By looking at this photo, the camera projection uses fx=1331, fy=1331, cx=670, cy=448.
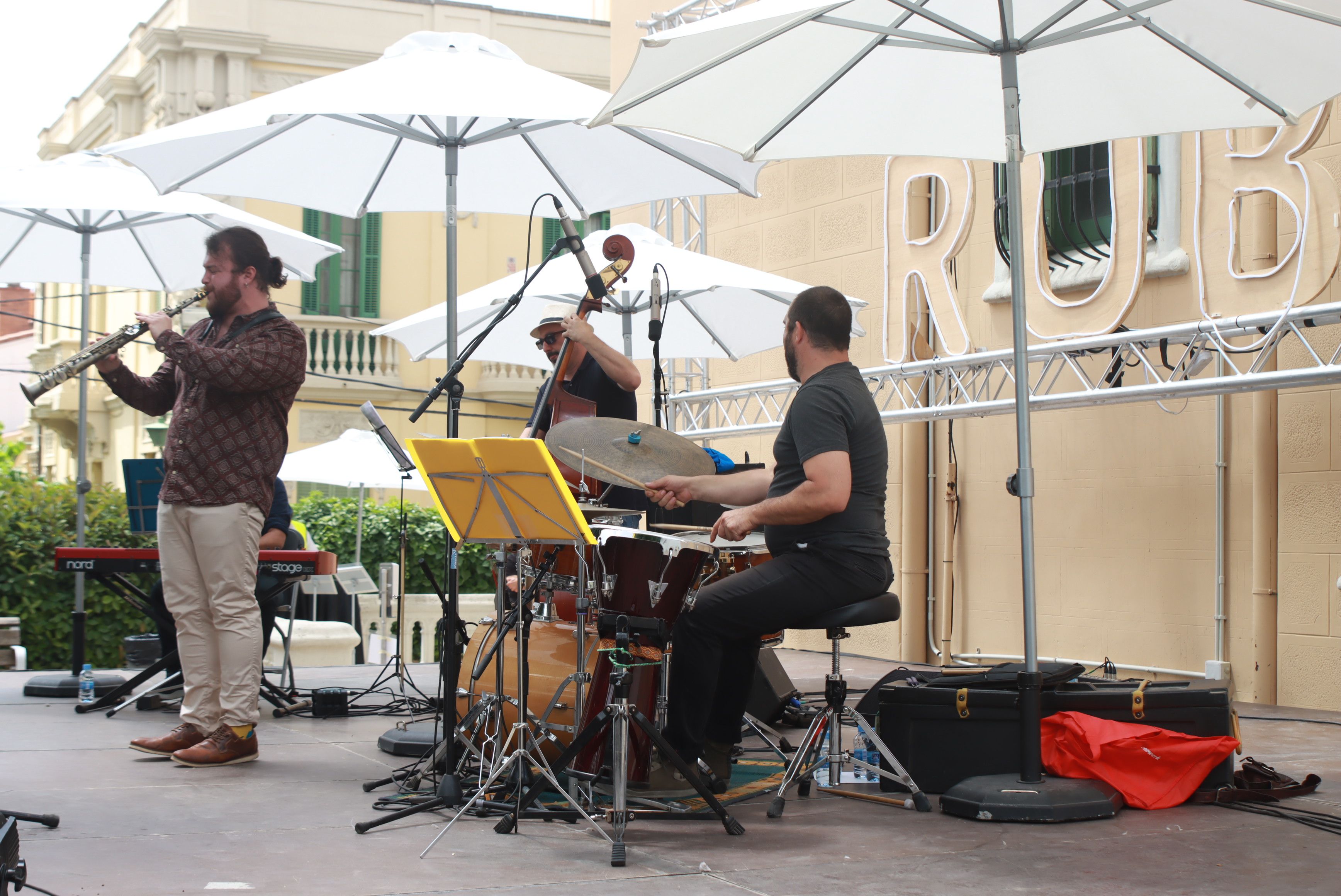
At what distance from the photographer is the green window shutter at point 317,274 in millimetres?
17766

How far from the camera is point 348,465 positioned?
37.1 ft

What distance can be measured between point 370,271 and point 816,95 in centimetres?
1467

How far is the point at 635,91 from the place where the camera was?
4043 millimetres

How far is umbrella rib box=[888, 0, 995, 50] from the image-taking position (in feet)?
13.5

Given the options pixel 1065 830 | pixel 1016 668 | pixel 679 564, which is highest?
pixel 679 564

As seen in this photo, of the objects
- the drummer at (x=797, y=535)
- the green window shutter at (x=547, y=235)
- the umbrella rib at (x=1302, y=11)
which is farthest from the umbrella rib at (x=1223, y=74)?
the green window shutter at (x=547, y=235)

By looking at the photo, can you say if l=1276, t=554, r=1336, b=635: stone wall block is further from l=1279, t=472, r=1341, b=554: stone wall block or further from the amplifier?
the amplifier

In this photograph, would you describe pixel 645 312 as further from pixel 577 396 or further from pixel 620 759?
pixel 620 759

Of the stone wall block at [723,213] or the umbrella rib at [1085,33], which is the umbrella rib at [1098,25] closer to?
the umbrella rib at [1085,33]

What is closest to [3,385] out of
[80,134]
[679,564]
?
[80,134]

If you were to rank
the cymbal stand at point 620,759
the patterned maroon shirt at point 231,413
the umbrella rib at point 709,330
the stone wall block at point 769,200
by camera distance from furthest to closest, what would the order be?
1. the stone wall block at point 769,200
2. the umbrella rib at point 709,330
3. the patterned maroon shirt at point 231,413
4. the cymbal stand at point 620,759

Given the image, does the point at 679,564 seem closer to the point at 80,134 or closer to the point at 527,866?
the point at 527,866

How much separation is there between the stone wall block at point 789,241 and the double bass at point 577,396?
237 inches

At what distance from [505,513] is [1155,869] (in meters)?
2.01
